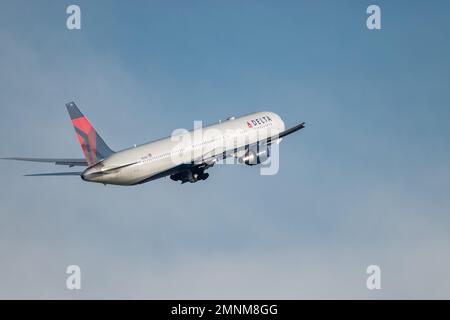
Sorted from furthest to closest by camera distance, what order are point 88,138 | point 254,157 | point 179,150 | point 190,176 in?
point 254,157 < point 190,176 < point 179,150 < point 88,138

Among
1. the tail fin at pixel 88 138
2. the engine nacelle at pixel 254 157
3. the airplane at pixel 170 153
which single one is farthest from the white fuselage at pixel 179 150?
the engine nacelle at pixel 254 157

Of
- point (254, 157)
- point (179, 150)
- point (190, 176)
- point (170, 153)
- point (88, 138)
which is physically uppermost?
point (88, 138)

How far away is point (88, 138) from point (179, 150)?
8.73m

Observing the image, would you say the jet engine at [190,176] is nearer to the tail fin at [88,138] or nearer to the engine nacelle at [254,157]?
the engine nacelle at [254,157]

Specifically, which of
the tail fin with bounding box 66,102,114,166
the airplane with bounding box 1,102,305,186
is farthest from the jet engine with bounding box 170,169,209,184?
the tail fin with bounding box 66,102,114,166

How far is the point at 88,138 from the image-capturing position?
220ft

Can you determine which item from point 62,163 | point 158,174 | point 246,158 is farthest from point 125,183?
point 246,158

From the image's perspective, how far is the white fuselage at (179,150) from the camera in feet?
209

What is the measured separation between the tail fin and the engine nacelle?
14609 mm

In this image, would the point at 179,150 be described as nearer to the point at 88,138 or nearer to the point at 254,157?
the point at 88,138

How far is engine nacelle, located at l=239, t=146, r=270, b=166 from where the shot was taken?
246 ft

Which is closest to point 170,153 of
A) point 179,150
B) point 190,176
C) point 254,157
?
point 179,150

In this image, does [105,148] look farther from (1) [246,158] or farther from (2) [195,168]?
(1) [246,158]

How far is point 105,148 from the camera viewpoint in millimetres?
67375
